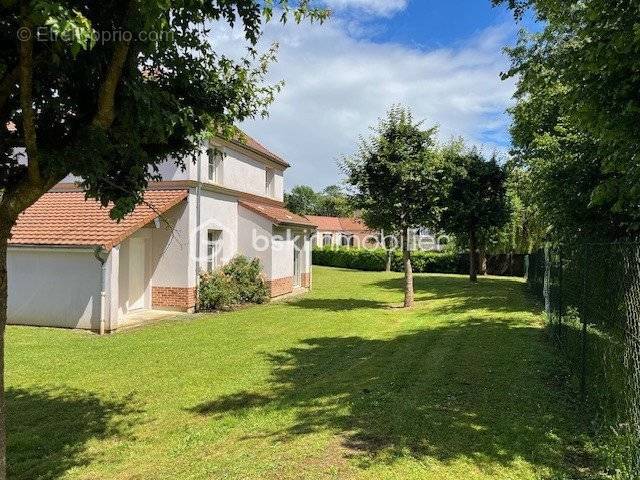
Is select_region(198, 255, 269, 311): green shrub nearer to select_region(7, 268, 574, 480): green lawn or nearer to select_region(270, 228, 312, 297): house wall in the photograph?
select_region(270, 228, 312, 297): house wall

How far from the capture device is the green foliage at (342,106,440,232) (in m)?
16.8

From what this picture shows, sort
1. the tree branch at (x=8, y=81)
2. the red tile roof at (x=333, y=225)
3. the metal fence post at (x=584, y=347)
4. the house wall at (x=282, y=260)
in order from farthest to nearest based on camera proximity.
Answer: the red tile roof at (x=333, y=225), the house wall at (x=282, y=260), the metal fence post at (x=584, y=347), the tree branch at (x=8, y=81)

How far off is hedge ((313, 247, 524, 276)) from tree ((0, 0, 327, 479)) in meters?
38.4

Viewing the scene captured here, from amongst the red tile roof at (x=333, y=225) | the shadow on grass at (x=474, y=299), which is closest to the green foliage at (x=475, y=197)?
the shadow on grass at (x=474, y=299)

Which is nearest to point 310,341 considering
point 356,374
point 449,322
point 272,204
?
point 356,374

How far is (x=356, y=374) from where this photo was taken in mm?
8430

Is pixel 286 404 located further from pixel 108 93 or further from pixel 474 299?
pixel 474 299

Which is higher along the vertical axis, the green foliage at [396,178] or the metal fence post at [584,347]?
the green foliage at [396,178]

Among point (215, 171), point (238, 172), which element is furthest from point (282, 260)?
point (215, 171)

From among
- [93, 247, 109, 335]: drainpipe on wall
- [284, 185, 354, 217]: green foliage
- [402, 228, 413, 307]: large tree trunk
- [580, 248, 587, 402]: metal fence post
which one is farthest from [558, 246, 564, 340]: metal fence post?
[284, 185, 354, 217]: green foliage

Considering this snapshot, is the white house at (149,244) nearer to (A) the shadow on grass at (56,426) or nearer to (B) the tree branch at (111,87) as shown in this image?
(A) the shadow on grass at (56,426)

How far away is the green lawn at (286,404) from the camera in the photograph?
4.88m

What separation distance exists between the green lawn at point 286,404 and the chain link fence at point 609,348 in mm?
413

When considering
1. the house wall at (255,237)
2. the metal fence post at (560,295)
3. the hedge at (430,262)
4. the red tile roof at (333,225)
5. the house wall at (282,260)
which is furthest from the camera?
the red tile roof at (333,225)
